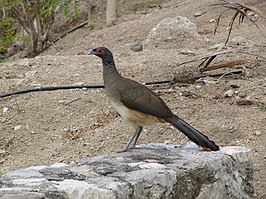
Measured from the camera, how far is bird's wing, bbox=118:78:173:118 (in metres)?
4.88

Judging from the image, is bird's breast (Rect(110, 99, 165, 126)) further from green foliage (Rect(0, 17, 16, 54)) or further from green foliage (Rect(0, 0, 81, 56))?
green foliage (Rect(0, 17, 16, 54))

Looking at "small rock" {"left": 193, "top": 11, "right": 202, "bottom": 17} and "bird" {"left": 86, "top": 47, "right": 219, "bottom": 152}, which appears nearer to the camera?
"bird" {"left": 86, "top": 47, "right": 219, "bottom": 152}

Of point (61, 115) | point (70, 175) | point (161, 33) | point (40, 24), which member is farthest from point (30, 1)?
point (70, 175)

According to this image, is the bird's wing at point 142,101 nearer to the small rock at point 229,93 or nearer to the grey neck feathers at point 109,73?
the grey neck feathers at point 109,73

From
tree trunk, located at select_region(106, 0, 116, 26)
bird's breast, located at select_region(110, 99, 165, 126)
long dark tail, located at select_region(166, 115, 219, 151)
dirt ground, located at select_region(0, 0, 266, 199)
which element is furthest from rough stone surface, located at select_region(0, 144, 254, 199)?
tree trunk, located at select_region(106, 0, 116, 26)

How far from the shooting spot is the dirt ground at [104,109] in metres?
6.61

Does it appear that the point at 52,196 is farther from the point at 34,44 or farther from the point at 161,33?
the point at 34,44

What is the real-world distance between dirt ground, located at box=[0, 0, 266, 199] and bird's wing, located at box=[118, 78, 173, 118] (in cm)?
121

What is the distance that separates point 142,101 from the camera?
4.89m

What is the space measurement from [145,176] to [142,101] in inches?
38.9

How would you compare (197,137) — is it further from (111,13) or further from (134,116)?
(111,13)

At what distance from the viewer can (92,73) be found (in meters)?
9.01

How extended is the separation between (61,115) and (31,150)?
71 cm

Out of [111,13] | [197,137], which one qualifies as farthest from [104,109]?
[111,13]
